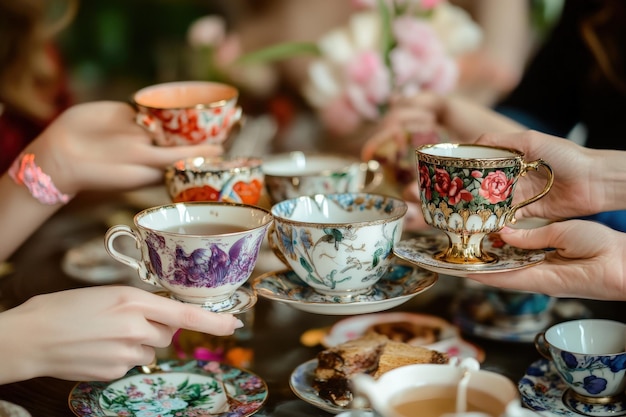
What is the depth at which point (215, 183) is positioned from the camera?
111 cm

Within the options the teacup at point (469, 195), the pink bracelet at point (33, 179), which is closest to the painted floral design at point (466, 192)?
the teacup at point (469, 195)

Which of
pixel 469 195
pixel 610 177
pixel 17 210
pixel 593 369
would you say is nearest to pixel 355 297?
pixel 469 195

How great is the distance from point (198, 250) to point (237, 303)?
Result: 0.34 feet

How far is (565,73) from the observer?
7.00ft

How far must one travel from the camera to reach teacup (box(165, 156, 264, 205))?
1106mm

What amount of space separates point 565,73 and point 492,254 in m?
1.27

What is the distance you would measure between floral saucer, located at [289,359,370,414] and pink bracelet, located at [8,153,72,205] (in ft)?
1.77

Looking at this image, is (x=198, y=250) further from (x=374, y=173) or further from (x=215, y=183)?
(x=374, y=173)

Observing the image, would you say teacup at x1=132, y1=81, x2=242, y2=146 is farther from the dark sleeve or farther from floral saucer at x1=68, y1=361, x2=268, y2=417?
the dark sleeve

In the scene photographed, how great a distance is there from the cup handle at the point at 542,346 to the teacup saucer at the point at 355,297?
0.51ft

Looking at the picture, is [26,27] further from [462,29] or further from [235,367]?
[235,367]

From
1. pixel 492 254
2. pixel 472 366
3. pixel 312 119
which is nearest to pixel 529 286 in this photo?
pixel 492 254

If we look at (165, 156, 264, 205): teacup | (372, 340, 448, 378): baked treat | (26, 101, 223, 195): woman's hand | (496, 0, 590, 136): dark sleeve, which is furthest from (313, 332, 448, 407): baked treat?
(496, 0, 590, 136): dark sleeve

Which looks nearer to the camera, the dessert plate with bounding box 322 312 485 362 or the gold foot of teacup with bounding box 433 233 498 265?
the gold foot of teacup with bounding box 433 233 498 265
